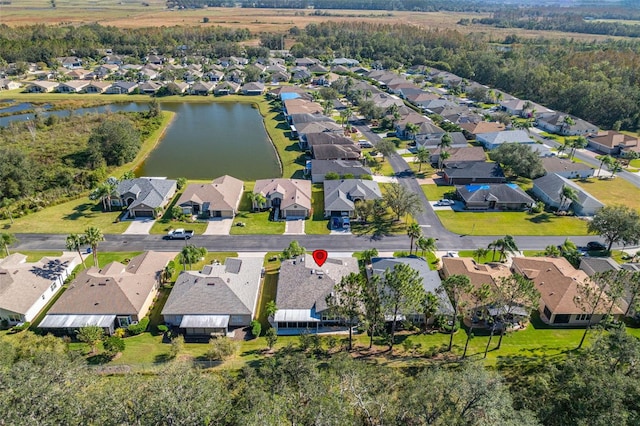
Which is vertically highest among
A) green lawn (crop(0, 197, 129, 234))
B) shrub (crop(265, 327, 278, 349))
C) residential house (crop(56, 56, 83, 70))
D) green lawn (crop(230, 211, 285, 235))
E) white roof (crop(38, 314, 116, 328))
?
residential house (crop(56, 56, 83, 70))

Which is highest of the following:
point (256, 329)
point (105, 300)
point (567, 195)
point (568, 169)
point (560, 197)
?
point (567, 195)

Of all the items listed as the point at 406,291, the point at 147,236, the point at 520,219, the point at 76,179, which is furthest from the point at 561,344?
the point at 76,179

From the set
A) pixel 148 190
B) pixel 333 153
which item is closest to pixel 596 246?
pixel 333 153

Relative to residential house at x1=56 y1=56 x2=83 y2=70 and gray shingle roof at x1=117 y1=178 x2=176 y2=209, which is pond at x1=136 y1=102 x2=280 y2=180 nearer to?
gray shingle roof at x1=117 y1=178 x2=176 y2=209

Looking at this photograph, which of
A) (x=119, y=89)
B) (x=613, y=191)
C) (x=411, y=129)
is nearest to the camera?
(x=613, y=191)

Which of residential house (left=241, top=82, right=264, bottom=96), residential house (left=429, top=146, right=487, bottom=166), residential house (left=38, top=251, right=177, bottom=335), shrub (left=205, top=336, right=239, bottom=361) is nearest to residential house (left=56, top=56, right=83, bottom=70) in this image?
residential house (left=241, top=82, right=264, bottom=96)

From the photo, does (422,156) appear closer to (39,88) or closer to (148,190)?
(148,190)

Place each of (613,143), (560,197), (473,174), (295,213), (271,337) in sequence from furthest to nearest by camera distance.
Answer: (613,143) → (473,174) → (560,197) → (295,213) → (271,337)

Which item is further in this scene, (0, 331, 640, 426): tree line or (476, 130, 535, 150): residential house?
(476, 130, 535, 150): residential house
